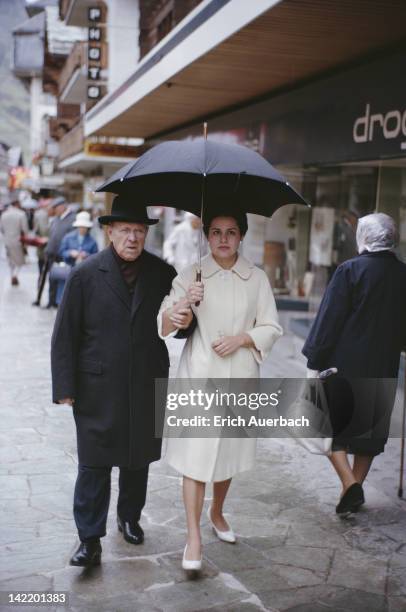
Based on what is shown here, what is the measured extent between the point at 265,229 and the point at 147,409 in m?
9.85

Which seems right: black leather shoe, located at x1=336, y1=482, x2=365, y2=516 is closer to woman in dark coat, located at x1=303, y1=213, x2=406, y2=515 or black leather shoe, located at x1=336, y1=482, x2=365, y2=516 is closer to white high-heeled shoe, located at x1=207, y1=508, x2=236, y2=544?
woman in dark coat, located at x1=303, y1=213, x2=406, y2=515

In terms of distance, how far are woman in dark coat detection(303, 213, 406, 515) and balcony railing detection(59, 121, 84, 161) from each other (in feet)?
76.7

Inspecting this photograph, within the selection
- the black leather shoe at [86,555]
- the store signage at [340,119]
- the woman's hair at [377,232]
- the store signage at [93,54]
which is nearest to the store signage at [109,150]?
the store signage at [93,54]

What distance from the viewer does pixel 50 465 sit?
5.71 m

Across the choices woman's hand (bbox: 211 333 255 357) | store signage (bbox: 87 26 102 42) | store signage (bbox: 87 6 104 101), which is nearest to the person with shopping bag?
woman's hand (bbox: 211 333 255 357)

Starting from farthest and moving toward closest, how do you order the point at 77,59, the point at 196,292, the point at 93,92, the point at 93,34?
the point at 77,59
the point at 93,34
the point at 93,92
the point at 196,292

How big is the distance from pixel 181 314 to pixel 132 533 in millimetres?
1386

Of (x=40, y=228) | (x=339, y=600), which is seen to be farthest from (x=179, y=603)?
(x=40, y=228)

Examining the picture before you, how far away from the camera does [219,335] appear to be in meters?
3.99

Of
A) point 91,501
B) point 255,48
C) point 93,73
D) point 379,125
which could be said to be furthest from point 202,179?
point 93,73

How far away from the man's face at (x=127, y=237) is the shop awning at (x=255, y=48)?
2708 mm

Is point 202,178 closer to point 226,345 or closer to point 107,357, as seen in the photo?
point 226,345

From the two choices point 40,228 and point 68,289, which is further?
point 40,228

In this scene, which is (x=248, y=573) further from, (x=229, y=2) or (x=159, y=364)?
(x=229, y=2)
